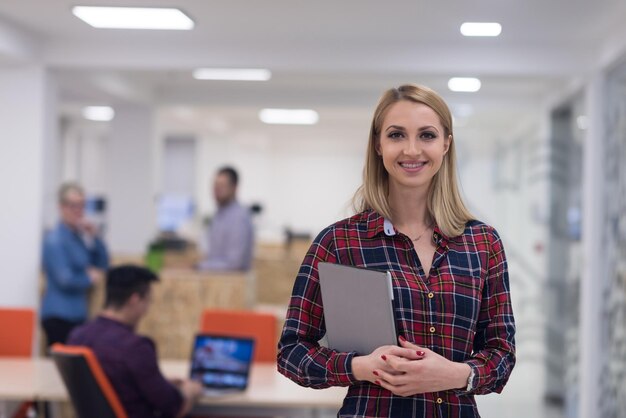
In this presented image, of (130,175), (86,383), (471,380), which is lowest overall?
(86,383)

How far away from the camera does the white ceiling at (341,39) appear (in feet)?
15.8

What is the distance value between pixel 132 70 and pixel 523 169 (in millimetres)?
3588

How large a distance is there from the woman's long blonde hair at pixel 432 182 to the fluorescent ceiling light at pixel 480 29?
11.4 ft

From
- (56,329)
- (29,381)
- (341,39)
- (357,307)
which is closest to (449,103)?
(341,39)

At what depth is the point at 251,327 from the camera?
15.6 feet

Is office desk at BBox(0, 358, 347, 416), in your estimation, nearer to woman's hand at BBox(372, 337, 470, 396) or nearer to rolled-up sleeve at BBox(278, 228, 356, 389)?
rolled-up sleeve at BBox(278, 228, 356, 389)

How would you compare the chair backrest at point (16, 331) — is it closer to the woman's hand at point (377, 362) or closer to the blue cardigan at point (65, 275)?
the blue cardigan at point (65, 275)

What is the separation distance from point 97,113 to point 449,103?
5833 mm

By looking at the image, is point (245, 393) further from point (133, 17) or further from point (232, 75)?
point (232, 75)

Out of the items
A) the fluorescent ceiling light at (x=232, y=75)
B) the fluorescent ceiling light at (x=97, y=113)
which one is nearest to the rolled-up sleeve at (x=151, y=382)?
the fluorescent ceiling light at (x=232, y=75)

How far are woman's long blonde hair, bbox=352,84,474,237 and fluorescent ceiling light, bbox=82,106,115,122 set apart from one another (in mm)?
9225

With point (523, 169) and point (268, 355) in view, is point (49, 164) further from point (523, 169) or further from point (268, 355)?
point (523, 169)

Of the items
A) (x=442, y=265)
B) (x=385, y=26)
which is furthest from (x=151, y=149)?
(x=442, y=265)

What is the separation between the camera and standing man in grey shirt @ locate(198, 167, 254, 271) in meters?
6.45
